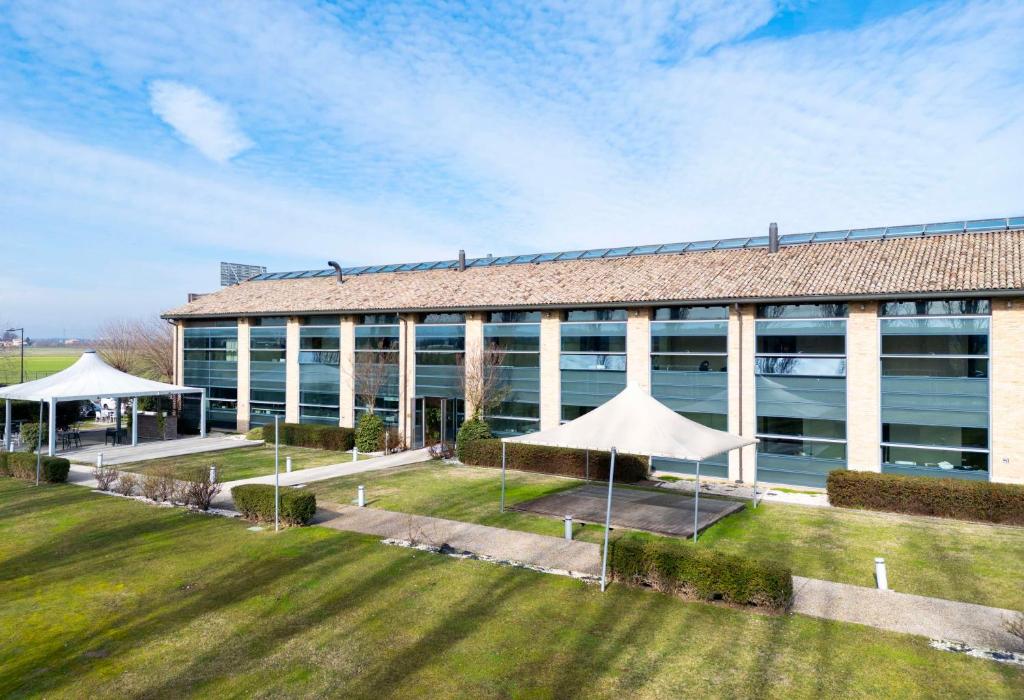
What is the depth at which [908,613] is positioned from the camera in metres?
10.3

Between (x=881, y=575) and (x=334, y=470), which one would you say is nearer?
(x=881, y=575)

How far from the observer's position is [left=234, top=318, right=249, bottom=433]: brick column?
114 feet

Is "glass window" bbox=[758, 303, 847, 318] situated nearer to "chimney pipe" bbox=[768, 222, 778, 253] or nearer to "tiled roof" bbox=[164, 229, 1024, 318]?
"tiled roof" bbox=[164, 229, 1024, 318]

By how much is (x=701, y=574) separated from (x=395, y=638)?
5081 millimetres

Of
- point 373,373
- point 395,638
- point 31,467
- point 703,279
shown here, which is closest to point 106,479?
point 31,467

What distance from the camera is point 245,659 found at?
8.66m

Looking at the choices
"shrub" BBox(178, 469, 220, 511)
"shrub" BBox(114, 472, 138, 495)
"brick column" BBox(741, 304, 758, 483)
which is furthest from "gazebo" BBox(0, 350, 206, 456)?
"brick column" BBox(741, 304, 758, 483)

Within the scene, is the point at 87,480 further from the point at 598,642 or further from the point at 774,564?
the point at 774,564

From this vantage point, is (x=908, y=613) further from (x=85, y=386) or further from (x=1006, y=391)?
(x=85, y=386)

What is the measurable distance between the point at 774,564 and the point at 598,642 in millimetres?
3439

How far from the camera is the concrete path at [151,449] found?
26.1m

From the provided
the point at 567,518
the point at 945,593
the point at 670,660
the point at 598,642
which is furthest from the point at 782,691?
the point at 567,518

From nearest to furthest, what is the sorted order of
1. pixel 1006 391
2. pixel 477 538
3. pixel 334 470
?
pixel 477 538, pixel 1006 391, pixel 334 470

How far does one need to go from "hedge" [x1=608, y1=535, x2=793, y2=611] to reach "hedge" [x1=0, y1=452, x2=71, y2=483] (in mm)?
19049
